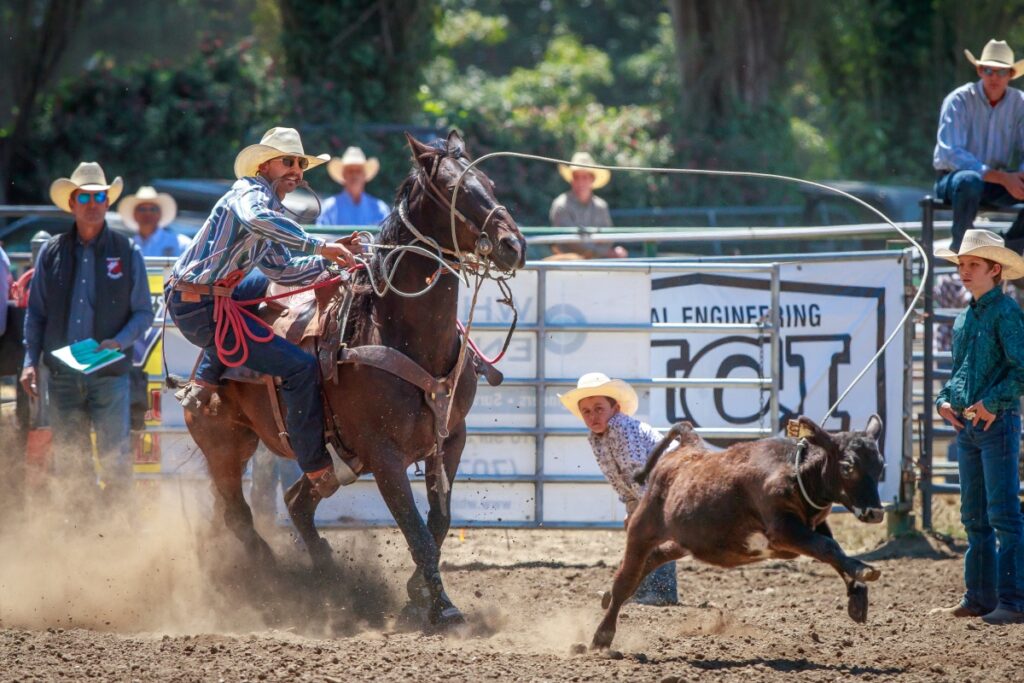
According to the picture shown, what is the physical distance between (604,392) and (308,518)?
5.92 ft

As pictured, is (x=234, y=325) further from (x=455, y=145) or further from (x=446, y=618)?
(x=446, y=618)

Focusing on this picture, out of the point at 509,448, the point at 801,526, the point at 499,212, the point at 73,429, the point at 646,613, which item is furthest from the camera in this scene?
the point at 509,448

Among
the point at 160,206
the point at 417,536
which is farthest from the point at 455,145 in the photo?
the point at 160,206

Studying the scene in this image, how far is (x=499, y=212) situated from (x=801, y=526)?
6.27 ft

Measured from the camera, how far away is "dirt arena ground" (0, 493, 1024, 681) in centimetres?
543

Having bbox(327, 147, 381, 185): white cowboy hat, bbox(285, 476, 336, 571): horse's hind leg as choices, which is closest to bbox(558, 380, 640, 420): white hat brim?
bbox(285, 476, 336, 571): horse's hind leg

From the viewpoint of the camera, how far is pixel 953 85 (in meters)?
20.5

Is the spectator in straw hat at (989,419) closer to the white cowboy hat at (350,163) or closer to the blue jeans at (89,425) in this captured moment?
the blue jeans at (89,425)

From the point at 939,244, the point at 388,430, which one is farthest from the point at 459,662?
the point at 939,244

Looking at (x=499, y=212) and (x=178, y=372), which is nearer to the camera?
(x=499, y=212)

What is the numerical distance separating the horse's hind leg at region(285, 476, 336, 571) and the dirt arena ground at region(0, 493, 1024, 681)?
144mm

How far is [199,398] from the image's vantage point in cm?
720

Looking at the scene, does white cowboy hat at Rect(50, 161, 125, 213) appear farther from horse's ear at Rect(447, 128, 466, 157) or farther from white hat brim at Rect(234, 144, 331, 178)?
horse's ear at Rect(447, 128, 466, 157)

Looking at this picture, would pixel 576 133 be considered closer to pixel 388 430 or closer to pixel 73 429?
pixel 73 429
